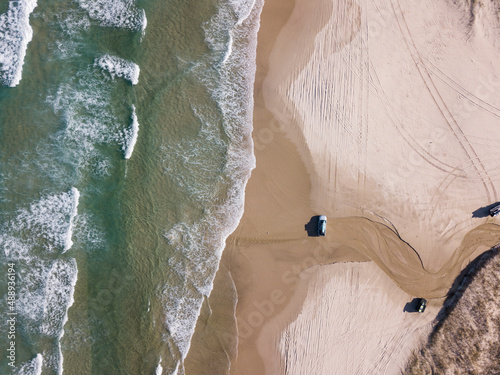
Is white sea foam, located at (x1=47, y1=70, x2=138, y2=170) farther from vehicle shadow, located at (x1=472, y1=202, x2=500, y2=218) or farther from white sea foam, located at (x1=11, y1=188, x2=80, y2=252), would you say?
vehicle shadow, located at (x1=472, y1=202, x2=500, y2=218)

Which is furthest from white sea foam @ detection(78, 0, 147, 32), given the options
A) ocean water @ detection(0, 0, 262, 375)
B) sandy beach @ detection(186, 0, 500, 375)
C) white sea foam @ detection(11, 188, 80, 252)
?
white sea foam @ detection(11, 188, 80, 252)

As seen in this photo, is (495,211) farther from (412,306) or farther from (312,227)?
(312,227)

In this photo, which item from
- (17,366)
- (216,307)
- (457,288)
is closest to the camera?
(17,366)

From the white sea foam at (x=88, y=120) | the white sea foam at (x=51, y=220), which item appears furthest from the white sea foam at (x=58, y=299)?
the white sea foam at (x=88, y=120)

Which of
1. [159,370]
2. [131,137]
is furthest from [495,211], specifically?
[131,137]

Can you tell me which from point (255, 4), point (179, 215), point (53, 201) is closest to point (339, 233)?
point (179, 215)

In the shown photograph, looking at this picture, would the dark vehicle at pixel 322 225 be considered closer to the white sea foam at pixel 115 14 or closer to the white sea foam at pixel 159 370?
the white sea foam at pixel 159 370

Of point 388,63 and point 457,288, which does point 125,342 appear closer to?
point 457,288

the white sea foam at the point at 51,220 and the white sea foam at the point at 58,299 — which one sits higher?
the white sea foam at the point at 51,220
